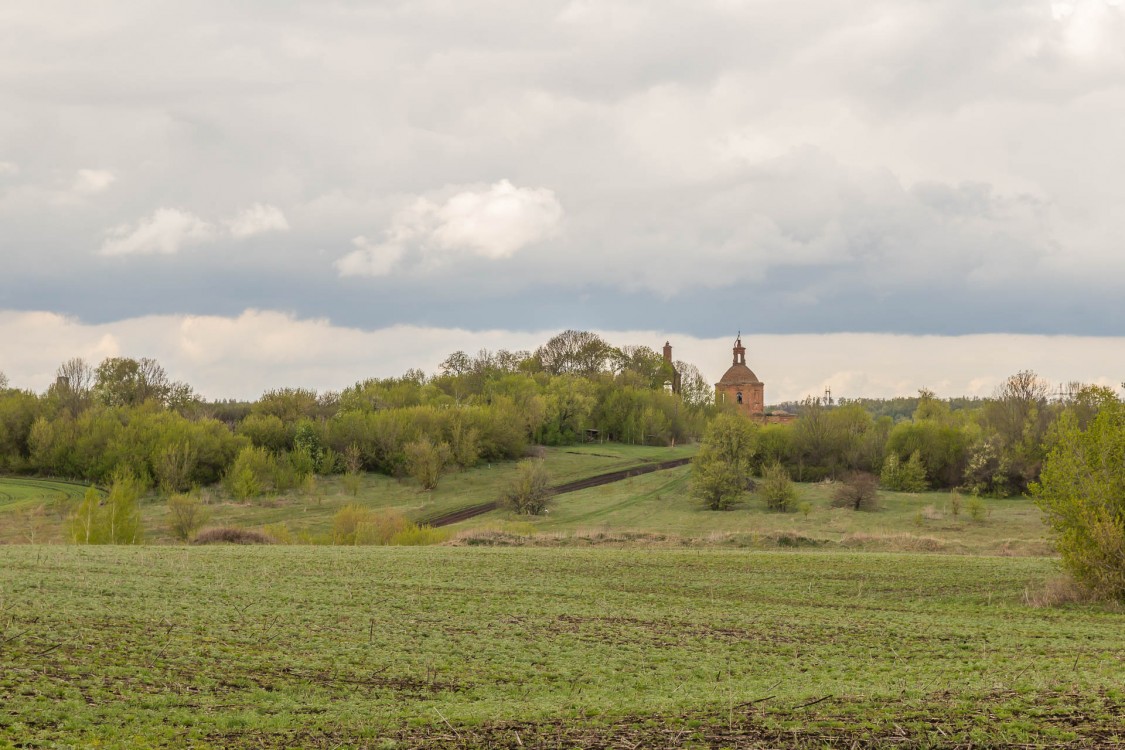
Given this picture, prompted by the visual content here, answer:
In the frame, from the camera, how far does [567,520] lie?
253ft

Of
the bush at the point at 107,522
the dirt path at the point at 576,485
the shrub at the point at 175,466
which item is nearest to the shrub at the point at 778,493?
the dirt path at the point at 576,485

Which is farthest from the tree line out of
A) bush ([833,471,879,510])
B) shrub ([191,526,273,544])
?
bush ([833,471,879,510])

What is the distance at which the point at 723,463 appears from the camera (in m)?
80.4

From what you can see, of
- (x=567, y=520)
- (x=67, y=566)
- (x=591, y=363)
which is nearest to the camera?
(x=67, y=566)

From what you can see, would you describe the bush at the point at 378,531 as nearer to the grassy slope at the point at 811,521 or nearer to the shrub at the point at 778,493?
the grassy slope at the point at 811,521

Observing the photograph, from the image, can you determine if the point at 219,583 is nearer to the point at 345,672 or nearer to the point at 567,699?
the point at 345,672

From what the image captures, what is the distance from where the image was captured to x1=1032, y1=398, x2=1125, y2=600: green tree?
30.0 meters

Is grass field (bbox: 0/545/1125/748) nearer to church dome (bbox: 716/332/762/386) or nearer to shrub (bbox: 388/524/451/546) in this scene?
shrub (bbox: 388/524/451/546)

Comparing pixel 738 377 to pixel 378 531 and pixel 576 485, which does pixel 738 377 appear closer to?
pixel 576 485

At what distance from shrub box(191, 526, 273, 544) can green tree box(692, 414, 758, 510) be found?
38763mm

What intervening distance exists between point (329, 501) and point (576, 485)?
81.7ft

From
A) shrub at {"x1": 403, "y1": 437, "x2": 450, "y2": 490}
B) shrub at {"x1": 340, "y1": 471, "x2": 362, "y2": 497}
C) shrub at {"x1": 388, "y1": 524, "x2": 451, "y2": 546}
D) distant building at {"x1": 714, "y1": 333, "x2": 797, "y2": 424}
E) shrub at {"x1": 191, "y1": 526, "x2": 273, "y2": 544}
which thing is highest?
distant building at {"x1": 714, "y1": 333, "x2": 797, "y2": 424}

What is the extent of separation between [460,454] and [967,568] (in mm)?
70127

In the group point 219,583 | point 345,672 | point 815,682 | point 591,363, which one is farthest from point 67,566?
point 591,363
